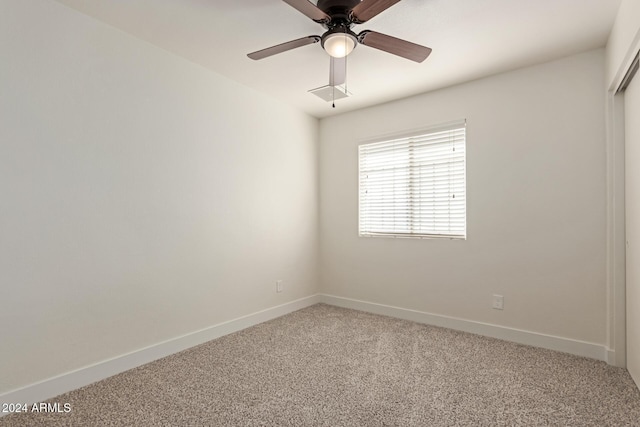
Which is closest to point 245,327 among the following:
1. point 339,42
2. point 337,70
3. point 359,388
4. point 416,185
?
point 359,388

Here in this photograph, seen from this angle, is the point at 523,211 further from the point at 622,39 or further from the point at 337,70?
the point at 337,70

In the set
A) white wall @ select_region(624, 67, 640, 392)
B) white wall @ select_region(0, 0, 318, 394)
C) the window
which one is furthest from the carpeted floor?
the window

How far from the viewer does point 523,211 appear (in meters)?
2.95

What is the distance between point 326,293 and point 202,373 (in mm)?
2140

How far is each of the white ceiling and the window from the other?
0.63 metres

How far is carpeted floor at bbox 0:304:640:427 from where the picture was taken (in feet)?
6.09

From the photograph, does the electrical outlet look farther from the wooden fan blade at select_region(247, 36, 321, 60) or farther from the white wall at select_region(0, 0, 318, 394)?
the wooden fan blade at select_region(247, 36, 321, 60)

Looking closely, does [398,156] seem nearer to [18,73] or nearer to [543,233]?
[543,233]

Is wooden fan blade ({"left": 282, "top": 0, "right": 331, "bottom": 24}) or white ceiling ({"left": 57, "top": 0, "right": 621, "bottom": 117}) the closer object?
wooden fan blade ({"left": 282, "top": 0, "right": 331, "bottom": 24})

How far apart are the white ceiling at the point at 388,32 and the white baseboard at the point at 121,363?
2.35 m

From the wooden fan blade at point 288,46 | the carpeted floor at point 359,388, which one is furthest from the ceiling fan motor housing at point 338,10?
the carpeted floor at point 359,388

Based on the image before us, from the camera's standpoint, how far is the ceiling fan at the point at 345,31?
5.82ft

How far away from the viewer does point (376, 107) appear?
3.89m

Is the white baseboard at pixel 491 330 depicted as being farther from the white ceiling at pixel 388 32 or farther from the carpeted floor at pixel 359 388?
the white ceiling at pixel 388 32
